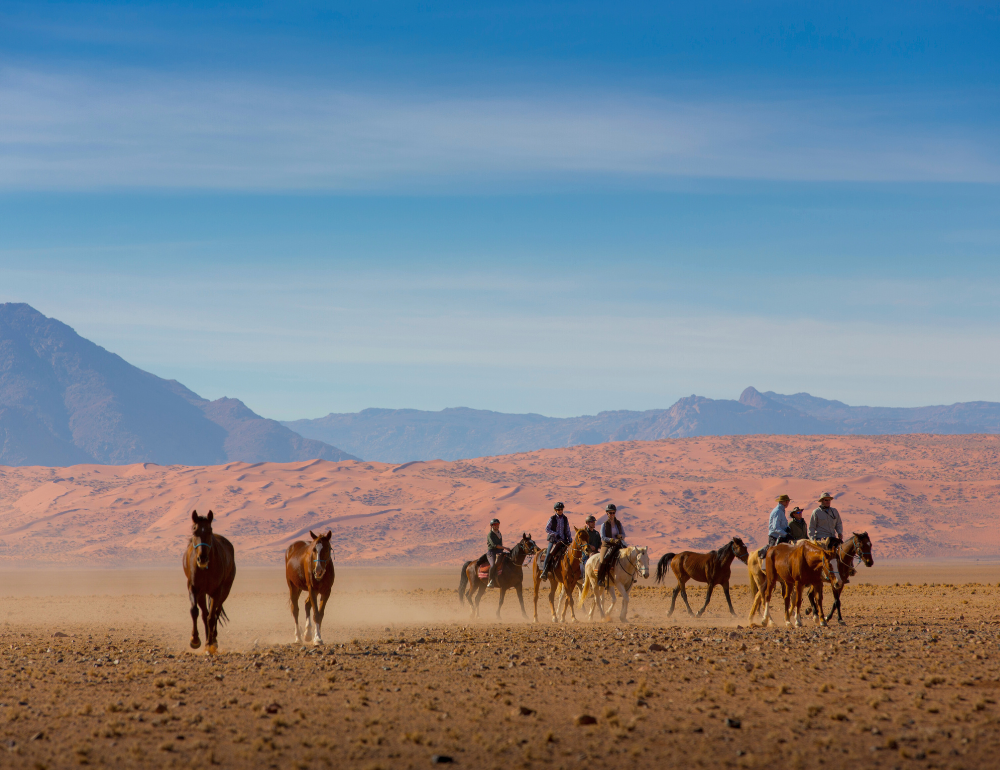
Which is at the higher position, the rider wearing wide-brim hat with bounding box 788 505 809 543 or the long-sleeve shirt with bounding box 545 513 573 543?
the rider wearing wide-brim hat with bounding box 788 505 809 543

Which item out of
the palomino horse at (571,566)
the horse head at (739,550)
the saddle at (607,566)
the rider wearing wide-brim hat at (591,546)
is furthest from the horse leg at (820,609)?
the palomino horse at (571,566)

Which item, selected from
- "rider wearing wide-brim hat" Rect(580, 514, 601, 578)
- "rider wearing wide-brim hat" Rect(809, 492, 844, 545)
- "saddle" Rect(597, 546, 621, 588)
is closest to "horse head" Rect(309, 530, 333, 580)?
"saddle" Rect(597, 546, 621, 588)

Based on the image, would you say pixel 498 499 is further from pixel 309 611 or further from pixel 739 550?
pixel 309 611

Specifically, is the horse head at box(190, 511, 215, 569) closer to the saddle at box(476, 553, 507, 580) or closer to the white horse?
the white horse

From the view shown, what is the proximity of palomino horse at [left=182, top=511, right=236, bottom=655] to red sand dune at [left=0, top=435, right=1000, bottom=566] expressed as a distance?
76.9 meters

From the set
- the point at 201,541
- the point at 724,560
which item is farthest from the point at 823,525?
the point at 201,541

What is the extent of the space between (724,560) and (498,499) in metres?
91.5

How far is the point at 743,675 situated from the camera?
13875 millimetres

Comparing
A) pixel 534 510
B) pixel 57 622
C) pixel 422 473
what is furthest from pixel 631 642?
pixel 422 473

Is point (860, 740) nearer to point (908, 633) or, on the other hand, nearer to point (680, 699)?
point (680, 699)

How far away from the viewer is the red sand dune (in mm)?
102688

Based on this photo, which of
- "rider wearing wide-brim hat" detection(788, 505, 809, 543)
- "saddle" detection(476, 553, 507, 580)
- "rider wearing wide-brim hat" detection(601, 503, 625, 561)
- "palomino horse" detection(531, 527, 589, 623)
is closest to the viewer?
"rider wearing wide-brim hat" detection(788, 505, 809, 543)

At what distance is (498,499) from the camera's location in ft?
380

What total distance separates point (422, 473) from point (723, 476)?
42.0 metres
